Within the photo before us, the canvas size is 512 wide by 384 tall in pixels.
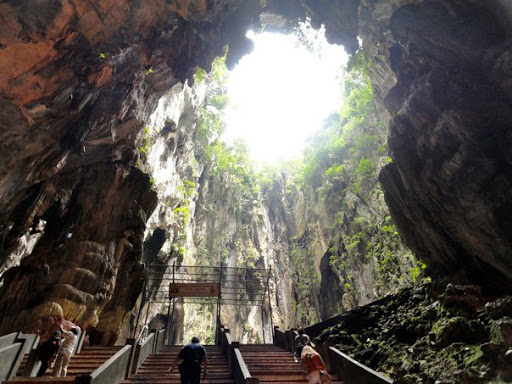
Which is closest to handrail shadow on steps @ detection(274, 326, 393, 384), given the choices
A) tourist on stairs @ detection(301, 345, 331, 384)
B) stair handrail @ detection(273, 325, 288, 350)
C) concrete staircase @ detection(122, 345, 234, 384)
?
tourist on stairs @ detection(301, 345, 331, 384)

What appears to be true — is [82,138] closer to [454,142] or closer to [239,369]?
[239,369]

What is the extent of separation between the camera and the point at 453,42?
10031mm

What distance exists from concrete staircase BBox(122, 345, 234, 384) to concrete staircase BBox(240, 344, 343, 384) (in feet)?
2.26

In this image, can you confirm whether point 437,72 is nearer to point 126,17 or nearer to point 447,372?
point 447,372

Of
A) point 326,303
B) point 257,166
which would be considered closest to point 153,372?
point 326,303

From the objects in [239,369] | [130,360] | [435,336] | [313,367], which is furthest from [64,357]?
[435,336]

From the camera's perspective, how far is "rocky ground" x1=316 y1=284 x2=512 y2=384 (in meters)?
5.39

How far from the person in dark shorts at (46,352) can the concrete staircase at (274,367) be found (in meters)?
4.28

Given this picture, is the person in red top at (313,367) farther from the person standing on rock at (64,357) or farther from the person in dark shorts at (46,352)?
the person in dark shorts at (46,352)

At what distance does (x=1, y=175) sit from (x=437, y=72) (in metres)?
13.8

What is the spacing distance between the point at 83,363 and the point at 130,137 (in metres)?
8.44

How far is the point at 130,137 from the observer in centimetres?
1247

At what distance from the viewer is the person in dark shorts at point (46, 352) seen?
5.99 meters

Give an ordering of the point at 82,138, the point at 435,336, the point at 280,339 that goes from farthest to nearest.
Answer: the point at 280,339 < the point at 82,138 < the point at 435,336
